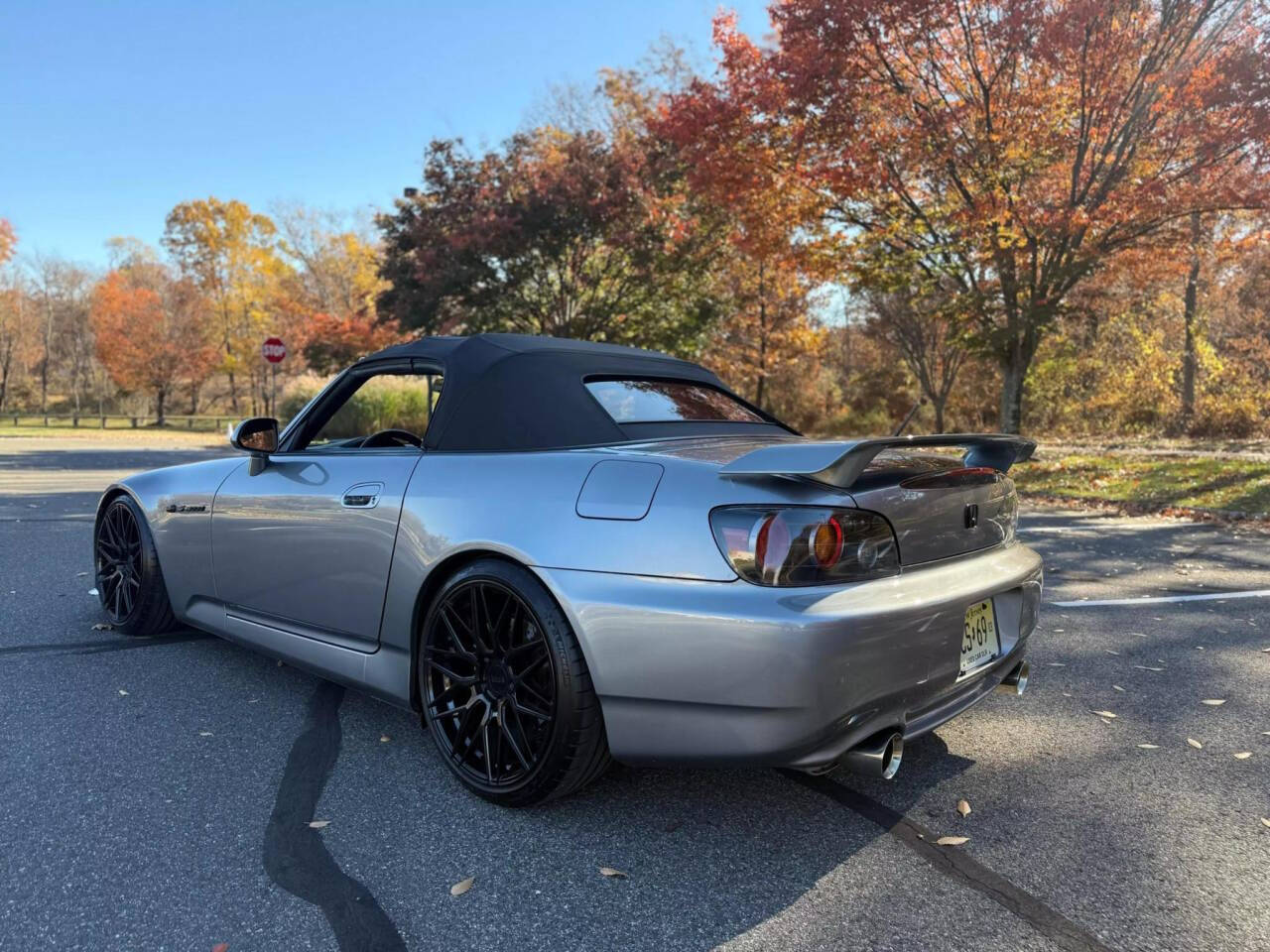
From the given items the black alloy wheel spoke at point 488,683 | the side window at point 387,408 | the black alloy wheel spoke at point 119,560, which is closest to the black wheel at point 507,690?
the black alloy wheel spoke at point 488,683

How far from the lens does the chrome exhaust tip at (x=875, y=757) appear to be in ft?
7.13

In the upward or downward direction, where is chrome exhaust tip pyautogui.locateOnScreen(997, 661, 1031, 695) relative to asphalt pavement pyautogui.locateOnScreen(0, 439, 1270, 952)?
upward

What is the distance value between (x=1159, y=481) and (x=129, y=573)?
12353 millimetres

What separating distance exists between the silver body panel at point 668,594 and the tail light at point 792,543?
0.10ft

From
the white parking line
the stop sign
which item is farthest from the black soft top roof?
the stop sign

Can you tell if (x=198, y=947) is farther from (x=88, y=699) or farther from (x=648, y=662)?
(x=88, y=699)

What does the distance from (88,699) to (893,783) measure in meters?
3.14

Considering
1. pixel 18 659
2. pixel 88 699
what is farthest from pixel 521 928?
pixel 18 659

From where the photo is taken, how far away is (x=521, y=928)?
1.91m

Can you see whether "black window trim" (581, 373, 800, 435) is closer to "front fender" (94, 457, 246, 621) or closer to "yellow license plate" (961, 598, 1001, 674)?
"yellow license plate" (961, 598, 1001, 674)

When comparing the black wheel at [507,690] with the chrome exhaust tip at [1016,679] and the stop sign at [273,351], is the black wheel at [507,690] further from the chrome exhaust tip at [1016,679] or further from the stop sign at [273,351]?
the stop sign at [273,351]

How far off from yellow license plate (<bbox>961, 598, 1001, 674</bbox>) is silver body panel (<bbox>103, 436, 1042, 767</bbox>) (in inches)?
A: 1.7

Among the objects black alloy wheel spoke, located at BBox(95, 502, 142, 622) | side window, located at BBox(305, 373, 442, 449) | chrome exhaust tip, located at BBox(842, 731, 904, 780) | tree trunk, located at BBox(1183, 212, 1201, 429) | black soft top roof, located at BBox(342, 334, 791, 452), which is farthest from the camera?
side window, located at BBox(305, 373, 442, 449)

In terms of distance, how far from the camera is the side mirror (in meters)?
3.41
